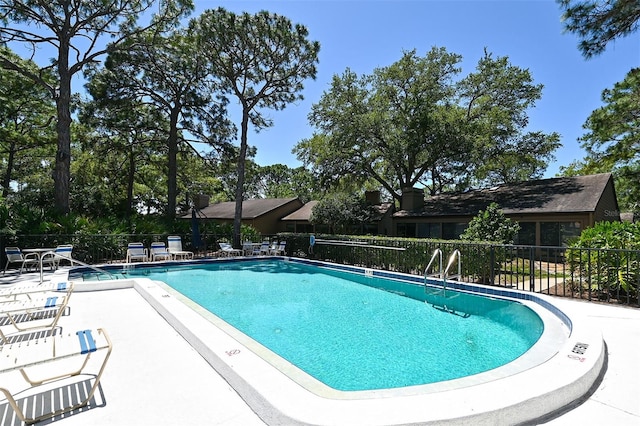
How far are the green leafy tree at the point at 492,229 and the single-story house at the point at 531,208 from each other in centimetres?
633

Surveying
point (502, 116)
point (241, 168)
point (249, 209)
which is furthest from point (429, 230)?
point (249, 209)

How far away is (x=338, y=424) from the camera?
2506 millimetres

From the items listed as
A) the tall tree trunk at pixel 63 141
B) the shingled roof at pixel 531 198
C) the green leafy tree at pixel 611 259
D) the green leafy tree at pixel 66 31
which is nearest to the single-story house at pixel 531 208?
the shingled roof at pixel 531 198

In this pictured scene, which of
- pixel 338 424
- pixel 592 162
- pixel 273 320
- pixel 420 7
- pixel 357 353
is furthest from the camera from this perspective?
pixel 592 162

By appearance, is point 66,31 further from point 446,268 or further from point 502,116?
point 502,116

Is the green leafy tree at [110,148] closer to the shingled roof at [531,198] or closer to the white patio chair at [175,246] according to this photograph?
the white patio chair at [175,246]

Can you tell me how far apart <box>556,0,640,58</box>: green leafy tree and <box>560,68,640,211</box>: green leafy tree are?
576cm

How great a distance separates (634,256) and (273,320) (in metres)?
7.83

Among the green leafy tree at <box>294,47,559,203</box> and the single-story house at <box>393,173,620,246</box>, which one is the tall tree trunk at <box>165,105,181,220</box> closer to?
the green leafy tree at <box>294,47,559,203</box>

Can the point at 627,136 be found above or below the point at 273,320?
Answer: above

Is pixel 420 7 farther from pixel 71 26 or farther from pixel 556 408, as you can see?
pixel 71 26

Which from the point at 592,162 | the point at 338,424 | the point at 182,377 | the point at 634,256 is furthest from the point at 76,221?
the point at 592,162

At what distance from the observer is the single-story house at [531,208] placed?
1684 cm

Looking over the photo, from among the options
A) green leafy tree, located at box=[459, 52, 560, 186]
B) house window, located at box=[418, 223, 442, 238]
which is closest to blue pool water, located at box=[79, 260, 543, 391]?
house window, located at box=[418, 223, 442, 238]
